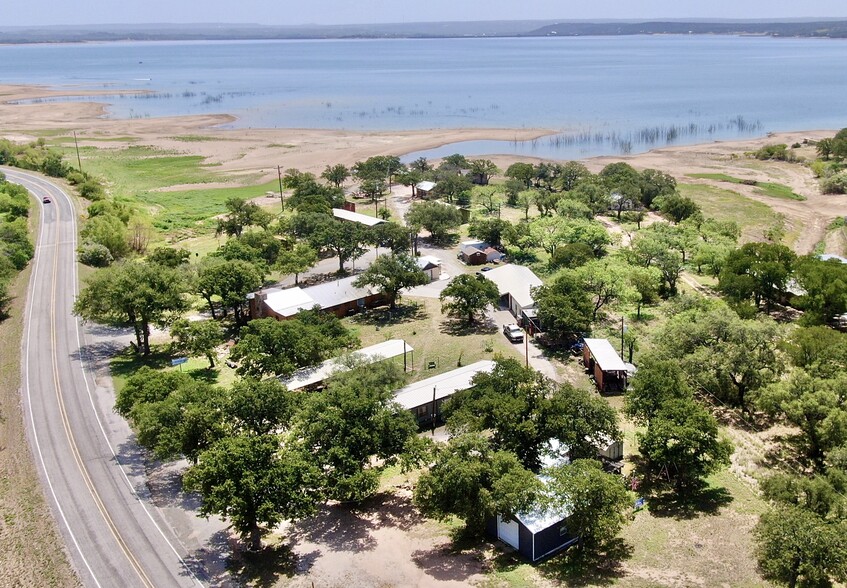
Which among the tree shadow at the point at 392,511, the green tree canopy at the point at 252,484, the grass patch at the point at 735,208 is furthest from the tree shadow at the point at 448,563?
the grass patch at the point at 735,208

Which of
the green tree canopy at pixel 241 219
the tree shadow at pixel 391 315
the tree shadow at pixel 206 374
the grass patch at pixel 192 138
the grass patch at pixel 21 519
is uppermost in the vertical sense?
the grass patch at pixel 192 138

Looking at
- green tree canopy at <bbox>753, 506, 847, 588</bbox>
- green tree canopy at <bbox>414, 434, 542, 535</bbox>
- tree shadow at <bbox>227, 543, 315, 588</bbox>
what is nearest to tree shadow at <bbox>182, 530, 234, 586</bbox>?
tree shadow at <bbox>227, 543, 315, 588</bbox>

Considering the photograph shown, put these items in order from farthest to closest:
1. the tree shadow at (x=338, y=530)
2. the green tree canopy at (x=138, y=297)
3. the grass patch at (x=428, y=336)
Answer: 1. the green tree canopy at (x=138, y=297)
2. the grass patch at (x=428, y=336)
3. the tree shadow at (x=338, y=530)

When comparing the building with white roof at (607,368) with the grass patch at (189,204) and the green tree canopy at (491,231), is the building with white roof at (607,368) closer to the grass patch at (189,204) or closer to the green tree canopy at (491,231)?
the green tree canopy at (491,231)

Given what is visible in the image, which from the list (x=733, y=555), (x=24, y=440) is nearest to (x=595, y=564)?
(x=733, y=555)

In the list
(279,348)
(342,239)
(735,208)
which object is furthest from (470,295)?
(735,208)

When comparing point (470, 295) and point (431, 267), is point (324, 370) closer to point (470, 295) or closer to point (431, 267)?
point (470, 295)

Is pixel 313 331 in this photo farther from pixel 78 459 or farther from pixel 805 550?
pixel 805 550
